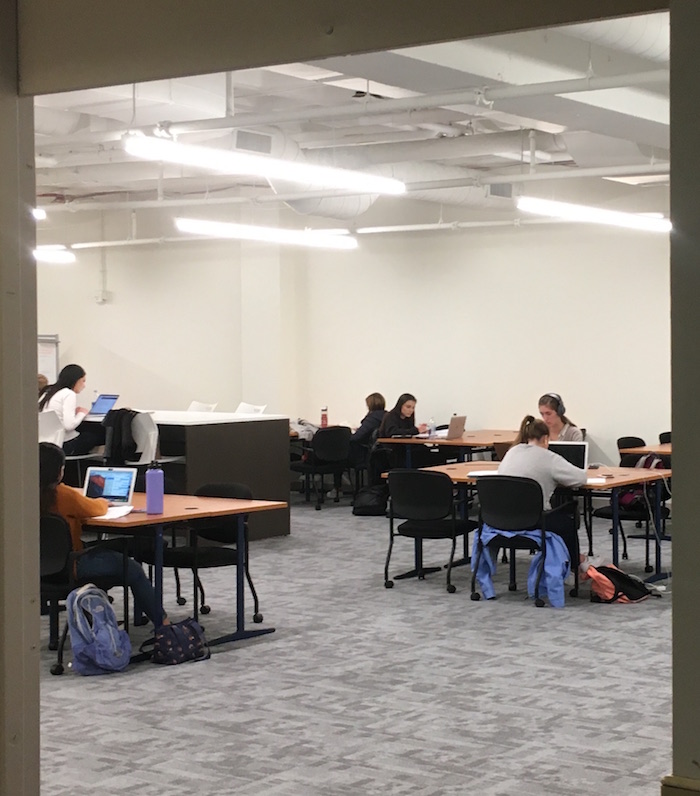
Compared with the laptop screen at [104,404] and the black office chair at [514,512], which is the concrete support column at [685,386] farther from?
the laptop screen at [104,404]

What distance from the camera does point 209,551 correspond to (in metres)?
6.76

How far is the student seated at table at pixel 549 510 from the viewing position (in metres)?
7.38

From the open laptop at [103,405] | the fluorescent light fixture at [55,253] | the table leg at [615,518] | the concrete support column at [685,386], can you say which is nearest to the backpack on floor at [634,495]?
the table leg at [615,518]

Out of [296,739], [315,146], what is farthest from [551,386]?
[296,739]

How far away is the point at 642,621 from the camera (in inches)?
271

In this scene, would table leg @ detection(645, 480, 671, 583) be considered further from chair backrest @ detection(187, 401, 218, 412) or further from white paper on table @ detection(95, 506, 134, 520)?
chair backrest @ detection(187, 401, 218, 412)

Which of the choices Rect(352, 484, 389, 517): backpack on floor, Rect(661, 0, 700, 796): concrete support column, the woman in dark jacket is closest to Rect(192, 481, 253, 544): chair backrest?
Rect(352, 484, 389, 517): backpack on floor

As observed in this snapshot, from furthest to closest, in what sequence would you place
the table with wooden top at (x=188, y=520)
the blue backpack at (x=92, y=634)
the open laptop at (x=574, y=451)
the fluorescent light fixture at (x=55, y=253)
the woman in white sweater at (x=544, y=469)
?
the fluorescent light fixture at (x=55, y=253) → the open laptop at (x=574, y=451) → the woman in white sweater at (x=544, y=469) → the table with wooden top at (x=188, y=520) → the blue backpack at (x=92, y=634)

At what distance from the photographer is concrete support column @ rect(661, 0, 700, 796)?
6.82ft

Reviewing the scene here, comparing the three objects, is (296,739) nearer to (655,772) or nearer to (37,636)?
(655,772)

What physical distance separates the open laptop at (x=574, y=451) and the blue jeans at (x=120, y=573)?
139 inches

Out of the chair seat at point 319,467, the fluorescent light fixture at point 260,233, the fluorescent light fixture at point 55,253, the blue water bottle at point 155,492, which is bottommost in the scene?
the chair seat at point 319,467

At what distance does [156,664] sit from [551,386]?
7838 millimetres

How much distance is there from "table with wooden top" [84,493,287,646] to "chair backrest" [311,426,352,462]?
513 cm
